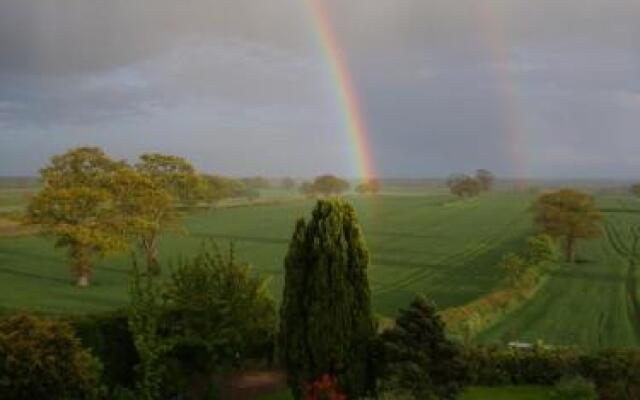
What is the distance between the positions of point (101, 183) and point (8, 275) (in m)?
11.1

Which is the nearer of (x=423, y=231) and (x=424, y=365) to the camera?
(x=424, y=365)

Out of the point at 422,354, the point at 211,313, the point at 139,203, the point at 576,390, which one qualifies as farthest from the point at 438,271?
the point at 422,354

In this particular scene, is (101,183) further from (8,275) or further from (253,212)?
(253,212)

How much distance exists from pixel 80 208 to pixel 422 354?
1890 inches

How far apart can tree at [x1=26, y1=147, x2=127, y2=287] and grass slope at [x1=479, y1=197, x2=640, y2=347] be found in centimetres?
3396

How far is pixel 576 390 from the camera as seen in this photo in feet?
A: 84.9

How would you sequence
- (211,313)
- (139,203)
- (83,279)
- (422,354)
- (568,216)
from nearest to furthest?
(422,354)
(211,313)
(83,279)
(139,203)
(568,216)

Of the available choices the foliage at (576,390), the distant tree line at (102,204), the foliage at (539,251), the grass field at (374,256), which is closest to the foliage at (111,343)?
the grass field at (374,256)

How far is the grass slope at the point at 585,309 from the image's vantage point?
41.7m

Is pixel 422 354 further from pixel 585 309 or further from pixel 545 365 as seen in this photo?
pixel 585 309

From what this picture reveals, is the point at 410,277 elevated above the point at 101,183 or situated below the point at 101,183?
below

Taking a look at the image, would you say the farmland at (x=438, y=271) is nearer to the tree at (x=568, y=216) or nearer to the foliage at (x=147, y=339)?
the tree at (x=568, y=216)

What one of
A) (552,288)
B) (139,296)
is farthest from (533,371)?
(552,288)

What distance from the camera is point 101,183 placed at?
68188mm
